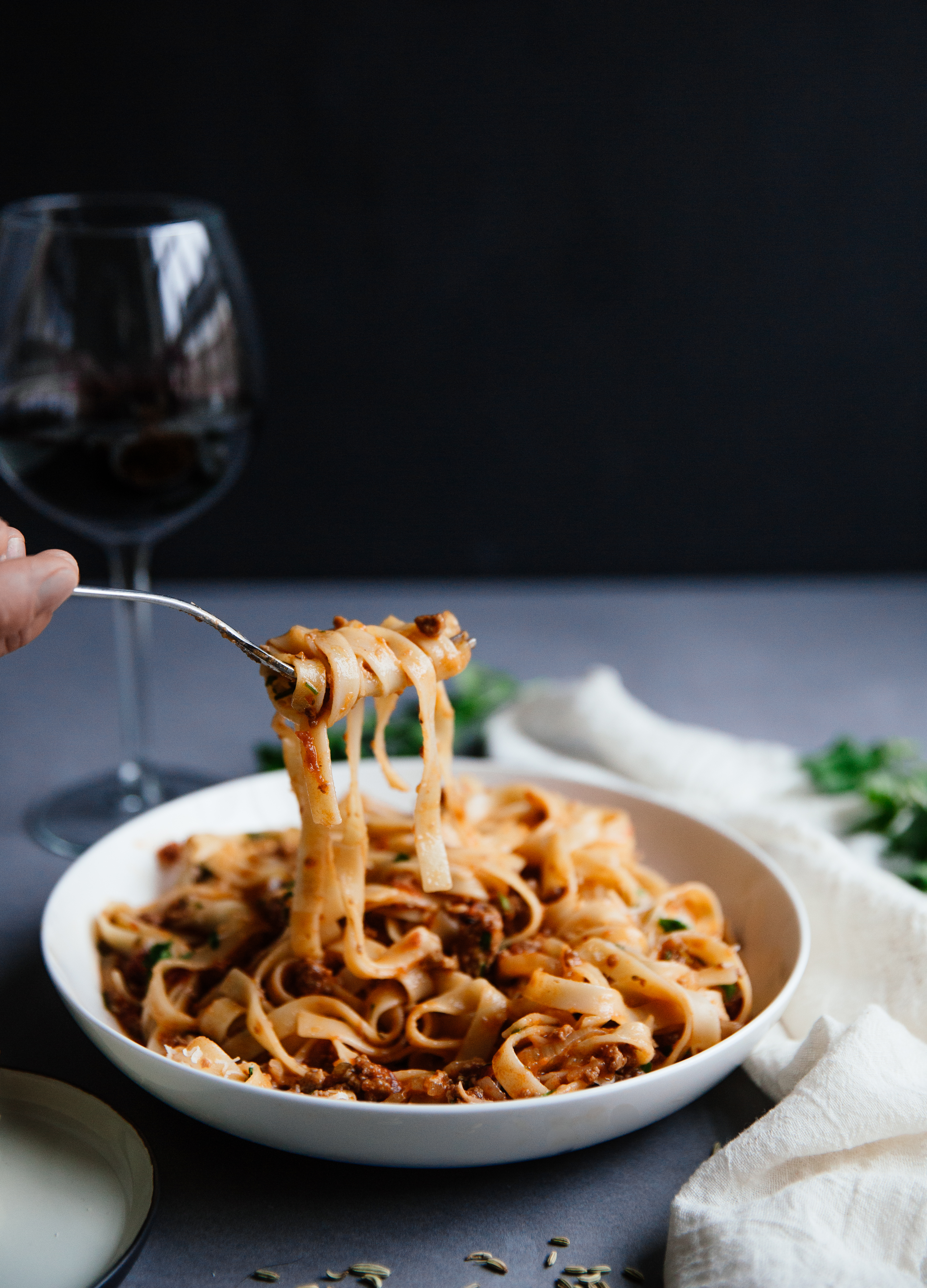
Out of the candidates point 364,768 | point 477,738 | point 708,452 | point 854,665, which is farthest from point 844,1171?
point 708,452

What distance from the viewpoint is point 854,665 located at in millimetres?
3832

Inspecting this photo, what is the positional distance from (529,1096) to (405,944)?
371 mm

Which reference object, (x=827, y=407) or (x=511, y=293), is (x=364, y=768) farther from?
(x=827, y=407)

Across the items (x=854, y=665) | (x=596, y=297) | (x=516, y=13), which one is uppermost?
(x=516, y=13)

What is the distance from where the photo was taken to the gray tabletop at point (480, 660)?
4.99 ft

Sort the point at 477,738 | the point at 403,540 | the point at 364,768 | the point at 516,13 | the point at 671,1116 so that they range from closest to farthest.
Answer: the point at 671,1116 → the point at 364,768 → the point at 477,738 → the point at 516,13 → the point at 403,540

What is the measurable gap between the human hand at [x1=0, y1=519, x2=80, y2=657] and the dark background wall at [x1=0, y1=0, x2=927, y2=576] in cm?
340

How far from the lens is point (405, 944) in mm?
1907

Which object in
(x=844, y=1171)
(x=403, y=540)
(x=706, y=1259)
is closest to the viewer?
(x=706, y=1259)

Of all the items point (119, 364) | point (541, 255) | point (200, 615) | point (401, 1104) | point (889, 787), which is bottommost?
point (889, 787)

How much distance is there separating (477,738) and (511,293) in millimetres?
2087

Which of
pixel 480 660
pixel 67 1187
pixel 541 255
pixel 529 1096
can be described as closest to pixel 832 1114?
pixel 529 1096

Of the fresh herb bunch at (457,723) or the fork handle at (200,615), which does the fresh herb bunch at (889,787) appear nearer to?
the fresh herb bunch at (457,723)

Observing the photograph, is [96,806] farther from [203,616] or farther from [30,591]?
[30,591]
